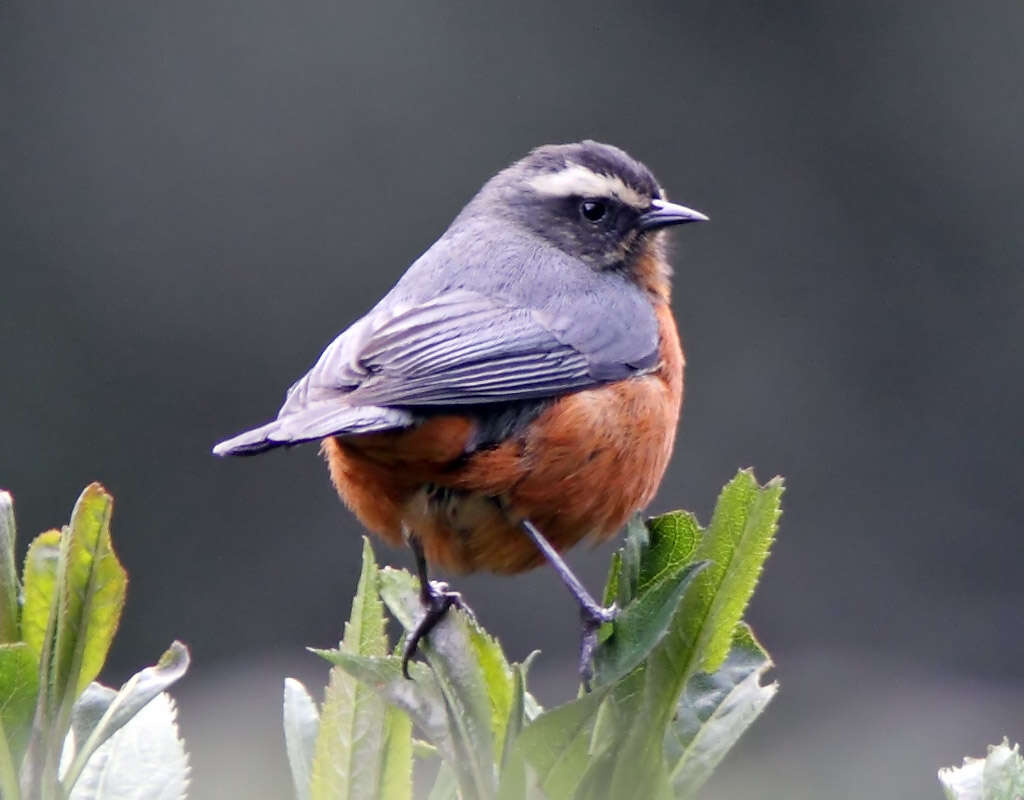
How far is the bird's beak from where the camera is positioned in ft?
16.2

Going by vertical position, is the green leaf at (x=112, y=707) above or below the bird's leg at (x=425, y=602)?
Answer: above

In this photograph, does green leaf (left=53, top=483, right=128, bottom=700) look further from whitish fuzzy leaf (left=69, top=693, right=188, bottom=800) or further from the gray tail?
the gray tail

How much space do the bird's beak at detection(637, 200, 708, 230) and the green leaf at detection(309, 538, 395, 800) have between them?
115 inches

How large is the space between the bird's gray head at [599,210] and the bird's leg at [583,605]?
131cm

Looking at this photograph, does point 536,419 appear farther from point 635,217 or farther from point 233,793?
point 233,793

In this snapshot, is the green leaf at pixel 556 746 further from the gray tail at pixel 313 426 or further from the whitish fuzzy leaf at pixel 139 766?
the gray tail at pixel 313 426

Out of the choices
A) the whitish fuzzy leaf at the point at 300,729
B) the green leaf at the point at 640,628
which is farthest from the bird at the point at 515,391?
the green leaf at the point at 640,628

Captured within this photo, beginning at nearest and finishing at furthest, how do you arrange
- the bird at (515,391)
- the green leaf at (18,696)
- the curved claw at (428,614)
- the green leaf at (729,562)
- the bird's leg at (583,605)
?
1. the green leaf at (18,696)
2. the green leaf at (729,562)
3. the curved claw at (428,614)
4. the bird's leg at (583,605)
5. the bird at (515,391)

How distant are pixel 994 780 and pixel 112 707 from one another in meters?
1.01

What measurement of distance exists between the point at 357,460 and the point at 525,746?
183 centimetres

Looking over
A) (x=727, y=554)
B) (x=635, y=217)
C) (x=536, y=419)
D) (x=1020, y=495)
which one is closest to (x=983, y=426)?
(x=1020, y=495)

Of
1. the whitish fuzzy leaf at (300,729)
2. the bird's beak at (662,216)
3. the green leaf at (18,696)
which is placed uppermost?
the bird's beak at (662,216)

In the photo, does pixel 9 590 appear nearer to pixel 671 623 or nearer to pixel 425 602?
pixel 671 623

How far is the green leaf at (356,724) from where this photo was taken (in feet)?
6.44
